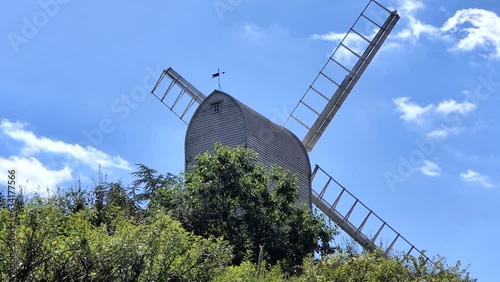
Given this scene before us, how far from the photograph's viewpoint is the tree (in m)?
20.5

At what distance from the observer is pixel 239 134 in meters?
24.6

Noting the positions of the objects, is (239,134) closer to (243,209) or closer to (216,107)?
(216,107)

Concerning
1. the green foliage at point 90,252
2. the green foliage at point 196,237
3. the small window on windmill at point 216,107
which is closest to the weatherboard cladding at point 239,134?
the small window on windmill at point 216,107

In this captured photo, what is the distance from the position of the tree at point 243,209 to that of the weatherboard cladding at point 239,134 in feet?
8.32

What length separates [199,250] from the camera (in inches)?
427

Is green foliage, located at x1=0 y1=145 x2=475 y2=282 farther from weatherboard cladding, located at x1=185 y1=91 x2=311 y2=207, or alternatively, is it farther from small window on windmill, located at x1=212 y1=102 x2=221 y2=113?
small window on windmill, located at x1=212 y1=102 x2=221 y2=113

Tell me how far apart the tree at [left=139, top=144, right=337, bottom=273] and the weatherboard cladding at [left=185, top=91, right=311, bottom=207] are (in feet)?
8.32

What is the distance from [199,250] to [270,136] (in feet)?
49.9

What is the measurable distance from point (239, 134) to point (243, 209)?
166 inches

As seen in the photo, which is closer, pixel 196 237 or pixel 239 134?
pixel 196 237

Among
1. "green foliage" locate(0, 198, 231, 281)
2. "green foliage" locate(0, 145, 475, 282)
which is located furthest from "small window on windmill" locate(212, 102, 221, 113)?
"green foliage" locate(0, 198, 231, 281)

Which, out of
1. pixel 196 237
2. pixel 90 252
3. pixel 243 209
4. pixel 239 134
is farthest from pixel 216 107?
pixel 90 252

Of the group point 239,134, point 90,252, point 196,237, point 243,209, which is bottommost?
point 90,252

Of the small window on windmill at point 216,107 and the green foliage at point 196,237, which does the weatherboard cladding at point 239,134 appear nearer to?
the small window on windmill at point 216,107
